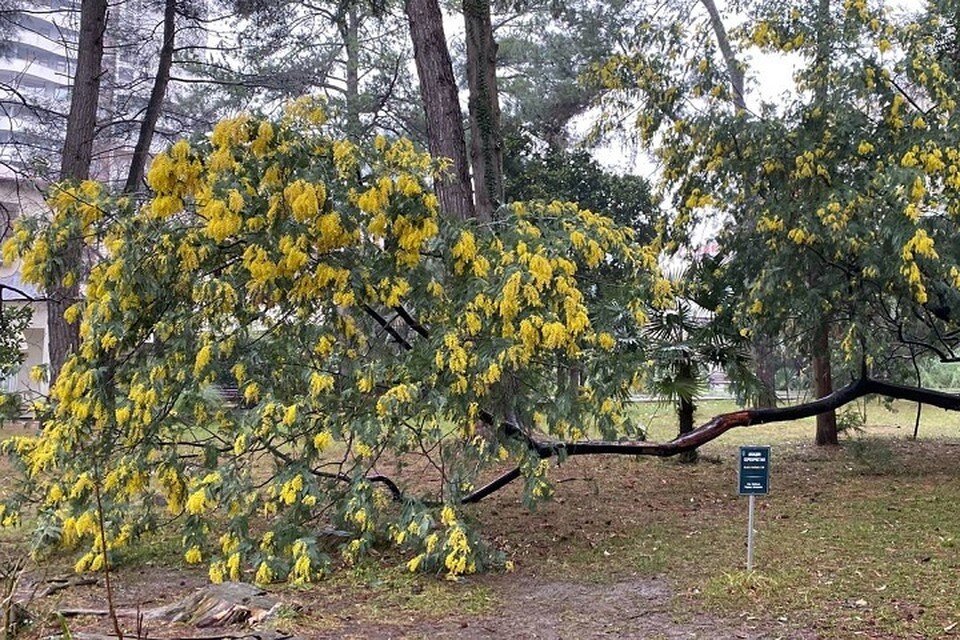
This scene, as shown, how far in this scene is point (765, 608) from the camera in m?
4.79

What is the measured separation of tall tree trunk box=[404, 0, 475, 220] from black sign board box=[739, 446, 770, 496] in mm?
3862

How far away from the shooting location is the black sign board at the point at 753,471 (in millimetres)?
5219

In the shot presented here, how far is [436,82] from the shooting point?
27.2ft

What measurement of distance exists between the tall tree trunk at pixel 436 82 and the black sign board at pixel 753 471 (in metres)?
3.86

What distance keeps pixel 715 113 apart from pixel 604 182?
9.00 metres

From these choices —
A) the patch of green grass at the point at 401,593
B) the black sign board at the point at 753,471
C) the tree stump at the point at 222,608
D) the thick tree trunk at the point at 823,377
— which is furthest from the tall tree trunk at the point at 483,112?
the tree stump at the point at 222,608

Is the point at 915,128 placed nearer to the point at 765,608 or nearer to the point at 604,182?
the point at 765,608

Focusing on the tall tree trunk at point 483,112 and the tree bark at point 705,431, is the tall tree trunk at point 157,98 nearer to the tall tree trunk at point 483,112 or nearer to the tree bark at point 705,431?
the tall tree trunk at point 483,112

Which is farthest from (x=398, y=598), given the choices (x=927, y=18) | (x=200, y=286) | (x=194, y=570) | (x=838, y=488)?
(x=927, y=18)

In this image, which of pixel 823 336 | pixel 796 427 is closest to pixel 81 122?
pixel 823 336

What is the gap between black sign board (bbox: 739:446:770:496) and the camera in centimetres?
522

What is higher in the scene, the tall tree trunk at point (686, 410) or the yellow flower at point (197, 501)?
the tall tree trunk at point (686, 410)

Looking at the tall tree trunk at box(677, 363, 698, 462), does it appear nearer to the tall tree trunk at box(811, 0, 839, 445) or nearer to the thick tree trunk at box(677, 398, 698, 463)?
the thick tree trunk at box(677, 398, 698, 463)

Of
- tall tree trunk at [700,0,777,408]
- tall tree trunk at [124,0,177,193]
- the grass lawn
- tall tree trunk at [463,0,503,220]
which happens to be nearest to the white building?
tall tree trunk at [124,0,177,193]
